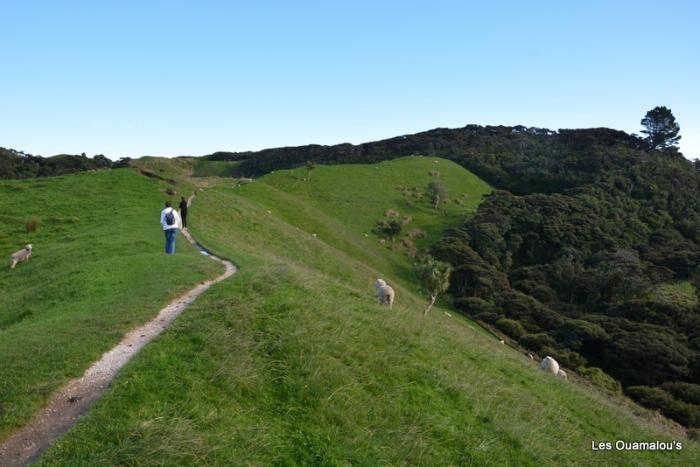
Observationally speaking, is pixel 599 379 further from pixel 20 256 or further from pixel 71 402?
pixel 20 256

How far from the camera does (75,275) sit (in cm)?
1991

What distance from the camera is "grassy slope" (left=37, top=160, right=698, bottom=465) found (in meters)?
8.41

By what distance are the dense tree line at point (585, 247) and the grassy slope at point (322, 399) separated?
84.3 feet

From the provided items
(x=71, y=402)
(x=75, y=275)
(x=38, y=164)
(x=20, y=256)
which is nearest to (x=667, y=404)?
(x=75, y=275)

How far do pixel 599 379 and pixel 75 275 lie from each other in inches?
1501

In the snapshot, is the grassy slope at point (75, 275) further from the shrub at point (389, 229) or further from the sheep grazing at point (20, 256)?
the shrub at point (389, 229)

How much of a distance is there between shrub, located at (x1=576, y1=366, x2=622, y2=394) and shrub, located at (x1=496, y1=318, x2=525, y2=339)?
8152mm

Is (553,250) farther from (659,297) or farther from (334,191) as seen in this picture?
(334,191)

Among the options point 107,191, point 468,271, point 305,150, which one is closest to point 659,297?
point 468,271

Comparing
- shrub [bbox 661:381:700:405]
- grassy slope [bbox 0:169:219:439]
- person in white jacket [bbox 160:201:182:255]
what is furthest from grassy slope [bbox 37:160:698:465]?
shrub [bbox 661:381:700:405]

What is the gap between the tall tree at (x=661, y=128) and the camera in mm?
130500

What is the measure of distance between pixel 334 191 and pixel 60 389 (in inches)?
2921

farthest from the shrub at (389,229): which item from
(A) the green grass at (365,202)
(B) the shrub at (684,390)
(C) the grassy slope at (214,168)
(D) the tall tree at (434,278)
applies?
(C) the grassy slope at (214,168)

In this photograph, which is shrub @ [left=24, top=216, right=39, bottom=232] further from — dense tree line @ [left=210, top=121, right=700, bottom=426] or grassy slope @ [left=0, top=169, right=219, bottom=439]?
dense tree line @ [left=210, top=121, right=700, bottom=426]
